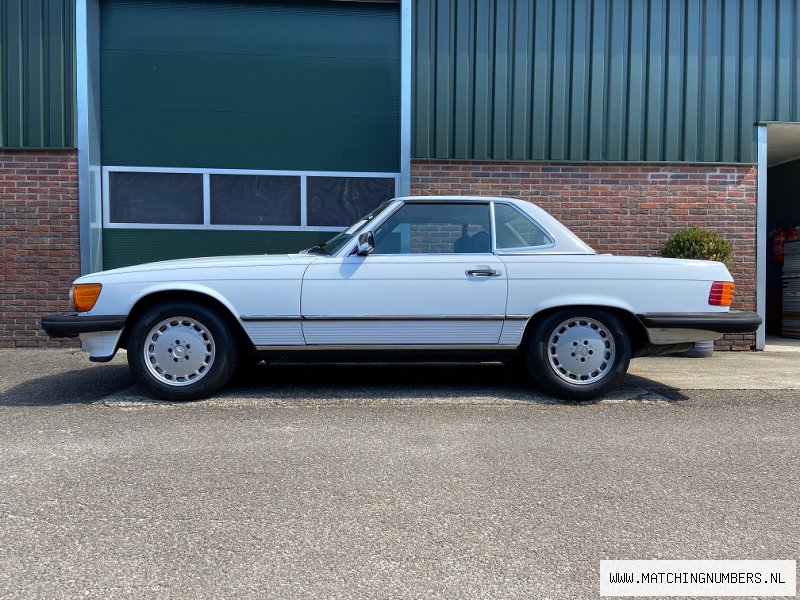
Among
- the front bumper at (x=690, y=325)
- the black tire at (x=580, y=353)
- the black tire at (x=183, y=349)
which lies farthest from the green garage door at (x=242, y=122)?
the front bumper at (x=690, y=325)

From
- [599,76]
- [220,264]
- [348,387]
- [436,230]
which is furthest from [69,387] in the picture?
[599,76]

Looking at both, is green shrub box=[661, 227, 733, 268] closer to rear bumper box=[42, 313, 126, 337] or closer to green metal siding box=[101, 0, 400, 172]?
green metal siding box=[101, 0, 400, 172]

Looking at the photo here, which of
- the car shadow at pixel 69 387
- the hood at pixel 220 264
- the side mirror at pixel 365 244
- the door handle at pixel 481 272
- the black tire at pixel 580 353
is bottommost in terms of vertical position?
the car shadow at pixel 69 387

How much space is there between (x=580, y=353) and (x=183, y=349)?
291cm

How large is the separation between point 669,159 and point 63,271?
24.8 feet

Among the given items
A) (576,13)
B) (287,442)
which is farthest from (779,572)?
(576,13)

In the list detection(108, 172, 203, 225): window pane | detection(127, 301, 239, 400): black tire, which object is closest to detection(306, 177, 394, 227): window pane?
detection(108, 172, 203, 225): window pane

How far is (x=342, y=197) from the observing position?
26.5 ft

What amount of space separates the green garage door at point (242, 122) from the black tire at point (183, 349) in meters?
3.50

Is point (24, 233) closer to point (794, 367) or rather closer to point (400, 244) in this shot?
point (400, 244)

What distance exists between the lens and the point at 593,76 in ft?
25.7

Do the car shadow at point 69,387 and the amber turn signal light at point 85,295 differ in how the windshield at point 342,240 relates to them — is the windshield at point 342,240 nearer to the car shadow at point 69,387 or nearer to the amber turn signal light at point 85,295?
the amber turn signal light at point 85,295

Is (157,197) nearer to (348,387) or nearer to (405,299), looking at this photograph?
(348,387)

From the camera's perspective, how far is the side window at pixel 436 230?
470 centimetres
